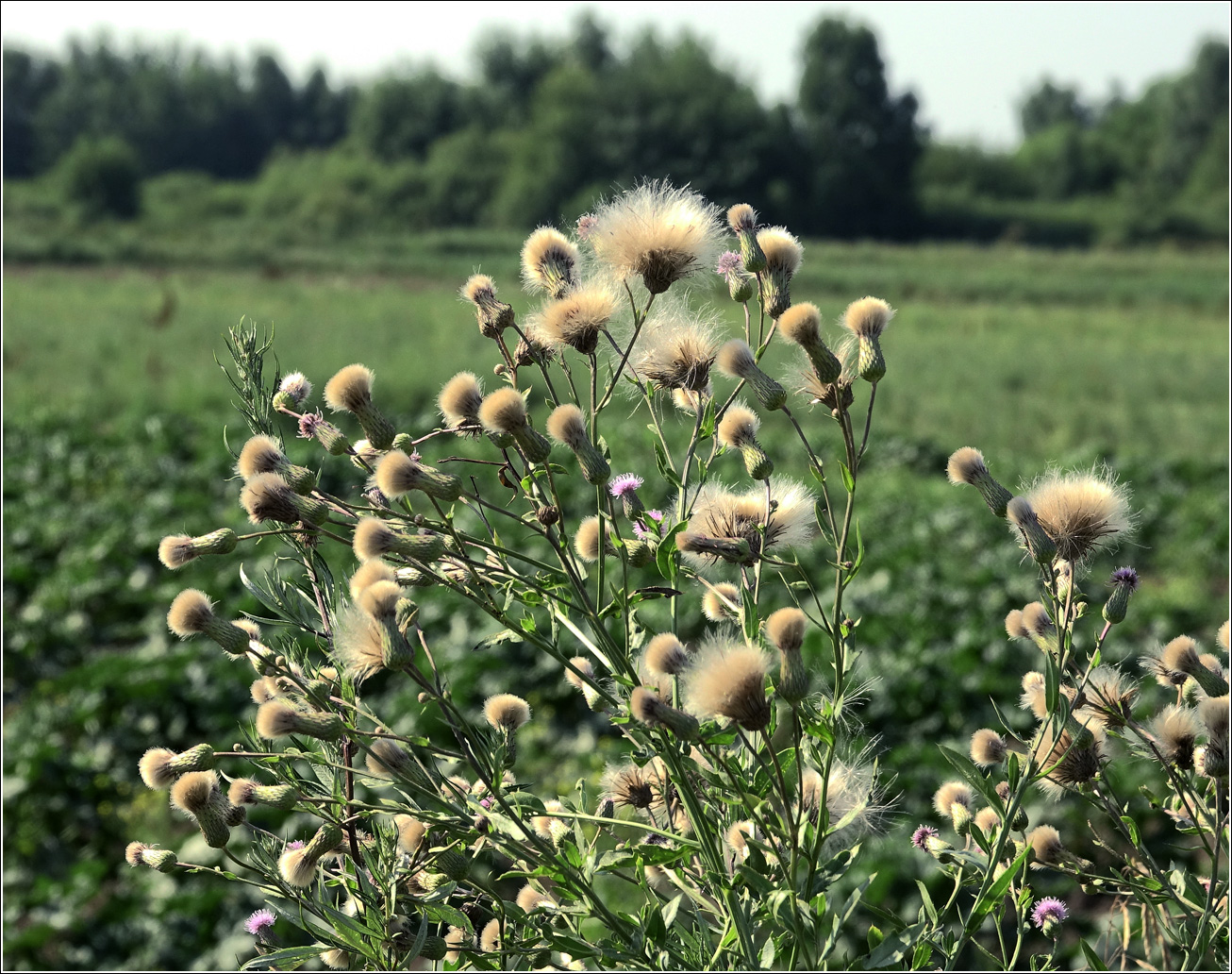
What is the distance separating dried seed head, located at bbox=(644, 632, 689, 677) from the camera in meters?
0.80

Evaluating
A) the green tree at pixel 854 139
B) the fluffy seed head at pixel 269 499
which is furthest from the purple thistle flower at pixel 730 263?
the green tree at pixel 854 139

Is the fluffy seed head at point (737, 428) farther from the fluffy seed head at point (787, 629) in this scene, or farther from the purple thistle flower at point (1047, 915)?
the purple thistle flower at point (1047, 915)

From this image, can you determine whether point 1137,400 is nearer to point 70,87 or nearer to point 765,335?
point 765,335

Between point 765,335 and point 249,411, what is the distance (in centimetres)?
48

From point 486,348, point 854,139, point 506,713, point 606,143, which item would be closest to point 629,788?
point 506,713

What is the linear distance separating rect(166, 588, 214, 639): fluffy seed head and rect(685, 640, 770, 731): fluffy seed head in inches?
17.5

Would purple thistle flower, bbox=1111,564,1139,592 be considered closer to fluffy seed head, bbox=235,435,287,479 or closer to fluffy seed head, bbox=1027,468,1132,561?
fluffy seed head, bbox=1027,468,1132,561

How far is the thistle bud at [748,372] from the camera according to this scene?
90 cm

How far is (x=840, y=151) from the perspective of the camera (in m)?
48.3

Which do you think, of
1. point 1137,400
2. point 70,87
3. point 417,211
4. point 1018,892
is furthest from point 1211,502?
point 70,87

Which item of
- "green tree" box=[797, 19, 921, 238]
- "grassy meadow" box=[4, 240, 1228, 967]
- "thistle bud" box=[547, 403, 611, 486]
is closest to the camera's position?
"thistle bud" box=[547, 403, 611, 486]

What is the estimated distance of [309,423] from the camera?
38.1 inches

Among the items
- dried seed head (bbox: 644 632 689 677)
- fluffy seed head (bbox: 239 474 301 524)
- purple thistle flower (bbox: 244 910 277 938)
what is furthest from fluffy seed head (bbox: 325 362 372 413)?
purple thistle flower (bbox: 244 910 277 938)

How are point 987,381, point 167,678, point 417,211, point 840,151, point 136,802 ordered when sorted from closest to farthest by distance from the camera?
1. point 136,802
2. point 167,678
3. point 987,381
4. point 417,211
5. point 840,151
